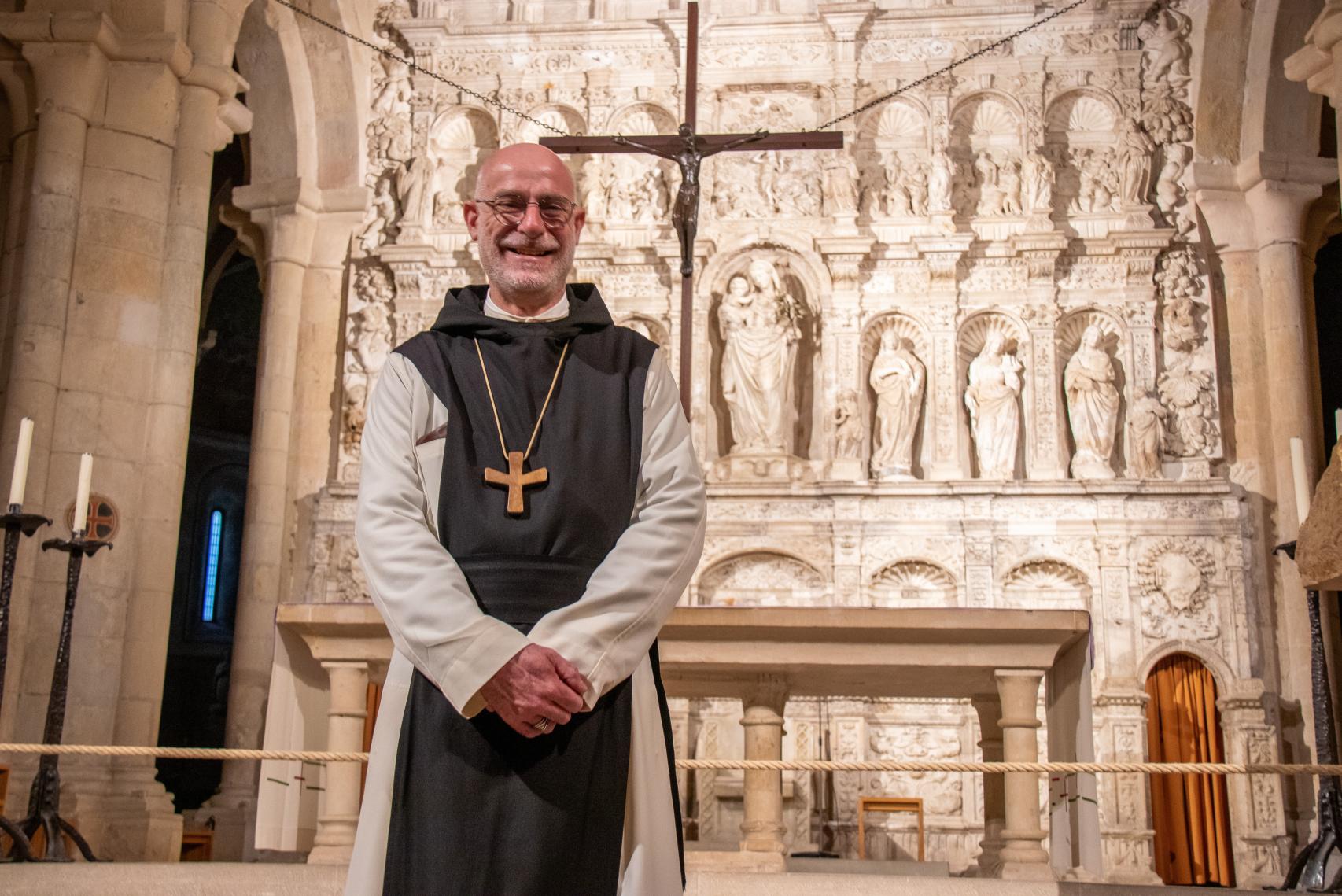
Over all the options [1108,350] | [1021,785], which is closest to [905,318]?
[1108,350]

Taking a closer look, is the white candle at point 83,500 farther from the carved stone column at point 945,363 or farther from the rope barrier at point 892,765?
the carved stone column at point 945,363

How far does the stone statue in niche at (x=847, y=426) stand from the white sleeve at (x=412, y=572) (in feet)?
32.4

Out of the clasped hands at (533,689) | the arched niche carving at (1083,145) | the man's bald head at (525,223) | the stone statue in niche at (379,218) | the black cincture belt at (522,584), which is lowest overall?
the clasped hands at (533,689)

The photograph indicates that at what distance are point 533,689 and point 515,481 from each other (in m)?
0.39

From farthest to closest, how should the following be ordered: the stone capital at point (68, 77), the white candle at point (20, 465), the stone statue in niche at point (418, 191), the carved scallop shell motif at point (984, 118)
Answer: the stone statue in niche at point (418, 191)
the carved scallop shell motif at point (984, 118)
the stone capital at point (68, 77)
the white candle at point (20, 465)

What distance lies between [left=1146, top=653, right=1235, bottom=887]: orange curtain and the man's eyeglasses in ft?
33.5

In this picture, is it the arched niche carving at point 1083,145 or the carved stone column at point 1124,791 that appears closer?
the carved stone column at point 1124,791

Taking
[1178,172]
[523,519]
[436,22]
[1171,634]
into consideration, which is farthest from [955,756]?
[523,519]

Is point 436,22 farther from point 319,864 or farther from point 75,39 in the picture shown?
point 319,864

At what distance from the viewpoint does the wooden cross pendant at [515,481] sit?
2.41m

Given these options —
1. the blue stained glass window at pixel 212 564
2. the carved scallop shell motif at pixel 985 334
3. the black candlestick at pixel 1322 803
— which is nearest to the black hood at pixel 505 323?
the black candlestick at pixel 1322 803

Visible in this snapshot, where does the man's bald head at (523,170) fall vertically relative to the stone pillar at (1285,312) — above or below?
below

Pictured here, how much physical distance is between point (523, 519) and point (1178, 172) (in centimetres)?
1158

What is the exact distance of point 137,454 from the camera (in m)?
8.97
